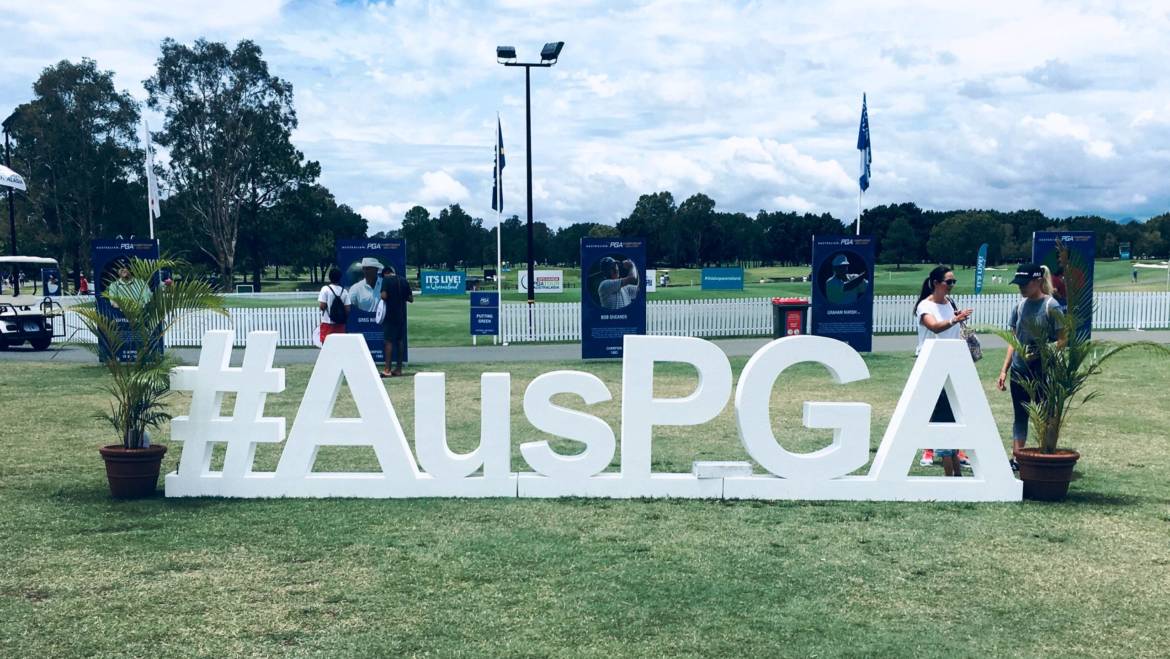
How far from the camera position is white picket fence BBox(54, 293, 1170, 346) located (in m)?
22.5

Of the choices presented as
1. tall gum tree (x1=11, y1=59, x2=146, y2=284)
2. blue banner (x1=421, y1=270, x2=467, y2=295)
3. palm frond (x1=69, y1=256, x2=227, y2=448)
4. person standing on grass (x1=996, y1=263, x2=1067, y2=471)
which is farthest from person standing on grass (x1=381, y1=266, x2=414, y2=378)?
tall gum tree (x1=11, y1=59, x2=146, y2=284)

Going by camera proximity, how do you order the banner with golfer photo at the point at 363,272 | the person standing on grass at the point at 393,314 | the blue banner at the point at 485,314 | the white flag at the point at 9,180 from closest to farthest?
the person standing on grass at the point at 393,314 → the banner with golfer photo at the point at 363,272 → the blue banner at the point at 485,314 → the white flag at the point at 9,180

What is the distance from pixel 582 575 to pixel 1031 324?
435 centimetres

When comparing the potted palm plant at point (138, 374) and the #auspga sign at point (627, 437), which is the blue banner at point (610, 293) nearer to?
the #auspga sign at point (627, 437)

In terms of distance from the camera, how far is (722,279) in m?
52.4

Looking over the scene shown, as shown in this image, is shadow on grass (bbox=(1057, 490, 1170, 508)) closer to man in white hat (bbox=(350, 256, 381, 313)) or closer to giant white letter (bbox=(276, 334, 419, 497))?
giant white letter (bbox=(276, 334, 419, 497))

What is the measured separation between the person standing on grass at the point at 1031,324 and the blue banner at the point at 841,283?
10686 millimetres

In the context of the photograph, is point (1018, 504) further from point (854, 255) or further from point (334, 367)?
point (854, 255)

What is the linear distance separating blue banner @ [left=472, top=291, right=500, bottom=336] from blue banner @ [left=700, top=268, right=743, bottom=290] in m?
31.6

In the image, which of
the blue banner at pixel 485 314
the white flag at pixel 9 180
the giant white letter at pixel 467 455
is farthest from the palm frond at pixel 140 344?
the white flag at pixel 9 180

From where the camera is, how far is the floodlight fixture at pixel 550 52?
24781 mm

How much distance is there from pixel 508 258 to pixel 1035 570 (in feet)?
331

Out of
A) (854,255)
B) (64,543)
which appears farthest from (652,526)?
(854,255)

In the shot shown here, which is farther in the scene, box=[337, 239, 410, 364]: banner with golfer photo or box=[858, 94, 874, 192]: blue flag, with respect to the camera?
box=[858, 94, 874, 192]: blue flag
